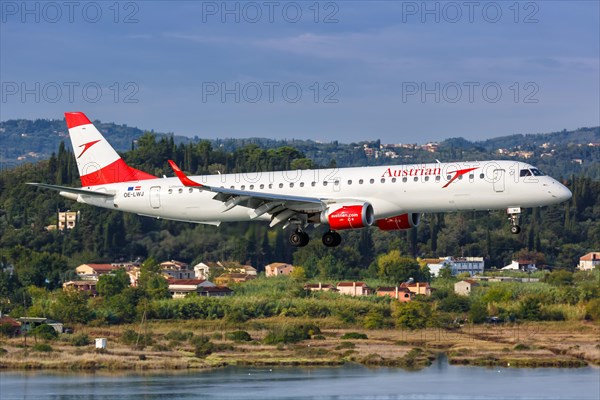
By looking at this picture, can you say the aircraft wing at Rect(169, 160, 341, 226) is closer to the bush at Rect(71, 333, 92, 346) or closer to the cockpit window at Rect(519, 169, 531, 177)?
the cockpit window at Rect(519, 169, 531, 177)

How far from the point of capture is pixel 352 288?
506 ft

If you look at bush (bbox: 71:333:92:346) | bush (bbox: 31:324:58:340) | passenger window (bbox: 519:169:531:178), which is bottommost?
bush (bbox: 71:333:92:346)

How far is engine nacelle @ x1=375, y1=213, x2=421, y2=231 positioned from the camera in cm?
7112

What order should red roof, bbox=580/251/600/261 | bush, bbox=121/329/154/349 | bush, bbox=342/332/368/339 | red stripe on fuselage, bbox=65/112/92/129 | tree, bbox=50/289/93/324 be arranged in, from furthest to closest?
red roof, bbox=580/251/600/261, tree, bbox=50/289/93/324, bush, bbox=342/332/368/339, bush, bbox=121/329/154/349, red stripe on fuselage, bbox=65/112/92/129

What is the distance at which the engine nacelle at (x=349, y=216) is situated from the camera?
66688mm

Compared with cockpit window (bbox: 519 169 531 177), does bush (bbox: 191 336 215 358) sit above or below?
below

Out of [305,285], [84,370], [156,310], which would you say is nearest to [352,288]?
[305,285]

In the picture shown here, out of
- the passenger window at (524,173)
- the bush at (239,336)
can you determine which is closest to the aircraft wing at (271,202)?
the passenger window at (524,173)

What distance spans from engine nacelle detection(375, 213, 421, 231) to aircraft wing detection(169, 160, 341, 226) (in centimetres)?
484

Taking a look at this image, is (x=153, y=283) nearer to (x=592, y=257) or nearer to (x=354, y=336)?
(x=354, y=336)

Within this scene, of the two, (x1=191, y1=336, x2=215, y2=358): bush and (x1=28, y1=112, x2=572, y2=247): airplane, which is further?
(x1=191, y1=336, x2=215, y2=358): bush

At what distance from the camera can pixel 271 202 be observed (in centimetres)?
6856

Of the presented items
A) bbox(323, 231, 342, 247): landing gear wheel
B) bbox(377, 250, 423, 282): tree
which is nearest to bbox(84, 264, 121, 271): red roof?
bbox(377, 250, 423, 282): tree

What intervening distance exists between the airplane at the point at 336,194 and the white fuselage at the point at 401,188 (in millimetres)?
56
